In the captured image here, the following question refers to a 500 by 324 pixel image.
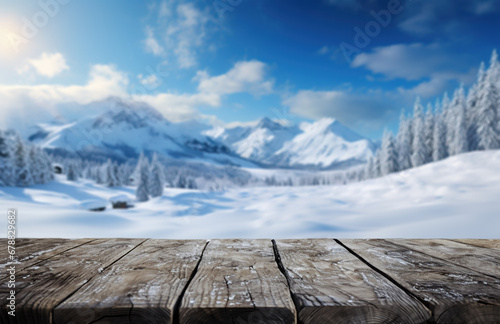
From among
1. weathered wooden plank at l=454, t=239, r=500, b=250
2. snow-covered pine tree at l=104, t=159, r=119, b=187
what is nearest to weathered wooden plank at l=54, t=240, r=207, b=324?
weathered wooden plank at l=454, t=239, r=500, b=250

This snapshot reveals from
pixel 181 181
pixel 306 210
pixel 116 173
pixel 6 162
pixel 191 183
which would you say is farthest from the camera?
pixel 116 173

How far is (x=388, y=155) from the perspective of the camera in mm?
12391

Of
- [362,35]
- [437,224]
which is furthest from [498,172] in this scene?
[362,35]

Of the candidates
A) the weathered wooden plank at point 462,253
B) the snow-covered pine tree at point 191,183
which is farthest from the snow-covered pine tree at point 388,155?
the weathered wooden plank at point 462,253

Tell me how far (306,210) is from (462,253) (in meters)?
7.31

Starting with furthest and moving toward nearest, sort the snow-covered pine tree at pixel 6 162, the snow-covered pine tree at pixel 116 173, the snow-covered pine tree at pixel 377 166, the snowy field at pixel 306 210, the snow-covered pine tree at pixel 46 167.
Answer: the snow-covered pine tree at pixel 116 173 → the snow-covered pine tree at pixel 377 166 → the snow-covered pine tree at pixel 46 167 → the snow-covered pine tree at pixel 6 162 → the snowy field at pixel 306 210

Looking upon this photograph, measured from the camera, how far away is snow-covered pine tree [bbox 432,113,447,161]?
37.5 feet

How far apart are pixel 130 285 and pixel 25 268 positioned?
0.50 meters

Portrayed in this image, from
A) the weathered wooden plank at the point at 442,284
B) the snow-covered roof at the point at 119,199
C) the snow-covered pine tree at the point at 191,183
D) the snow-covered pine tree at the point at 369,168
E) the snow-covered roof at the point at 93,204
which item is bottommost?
the weathered wooden plank at the point at 442,284

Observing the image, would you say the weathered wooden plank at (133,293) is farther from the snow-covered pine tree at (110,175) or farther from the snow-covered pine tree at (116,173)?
the snow-covered pine tree at (116,173)

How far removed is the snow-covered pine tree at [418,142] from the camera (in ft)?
39.1

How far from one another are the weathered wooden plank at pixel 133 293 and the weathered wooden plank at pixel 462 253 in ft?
3.39

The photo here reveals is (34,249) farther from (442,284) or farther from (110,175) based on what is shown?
(110,175)

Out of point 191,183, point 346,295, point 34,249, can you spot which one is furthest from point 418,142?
point 34,249
